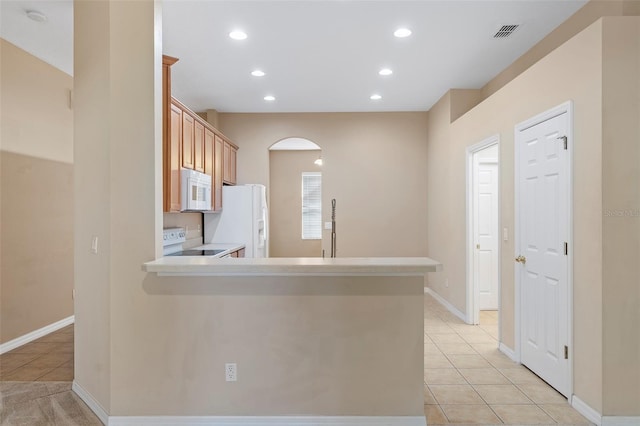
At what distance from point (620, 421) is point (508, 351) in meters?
1.21

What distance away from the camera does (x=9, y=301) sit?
11.8ft

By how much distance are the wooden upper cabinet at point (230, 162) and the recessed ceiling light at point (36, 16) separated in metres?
2.65

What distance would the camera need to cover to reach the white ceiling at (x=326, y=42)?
301 centimetres

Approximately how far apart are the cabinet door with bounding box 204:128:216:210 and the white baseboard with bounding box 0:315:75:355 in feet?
6.76

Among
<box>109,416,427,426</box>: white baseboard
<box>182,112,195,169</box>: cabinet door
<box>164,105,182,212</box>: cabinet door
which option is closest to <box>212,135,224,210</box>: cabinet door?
<box>182,112,195,169</box>: cabinet door

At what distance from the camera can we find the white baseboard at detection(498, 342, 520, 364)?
3.37 meters

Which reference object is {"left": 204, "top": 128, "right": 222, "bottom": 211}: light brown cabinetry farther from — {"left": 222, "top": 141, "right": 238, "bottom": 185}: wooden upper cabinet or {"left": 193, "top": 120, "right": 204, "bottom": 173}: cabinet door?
{"left": 222, "top": 141, "right": 238, "bottom": 185}: wooden upper cabinet

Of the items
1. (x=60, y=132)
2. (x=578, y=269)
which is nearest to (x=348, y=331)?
(x=578, y=269)

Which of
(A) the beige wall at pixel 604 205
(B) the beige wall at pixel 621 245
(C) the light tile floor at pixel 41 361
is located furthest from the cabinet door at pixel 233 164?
(B) the beige wall at pixel 621 245

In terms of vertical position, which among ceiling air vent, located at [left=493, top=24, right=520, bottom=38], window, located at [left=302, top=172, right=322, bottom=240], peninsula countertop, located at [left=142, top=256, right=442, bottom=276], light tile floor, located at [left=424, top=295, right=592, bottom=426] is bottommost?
light tile floor, located at [left=424, top=295, right=592, bottom=426]

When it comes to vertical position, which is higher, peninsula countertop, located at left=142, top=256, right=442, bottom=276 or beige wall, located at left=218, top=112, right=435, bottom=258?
beige wall, located at left=218, top=112, right=435, bottom=258

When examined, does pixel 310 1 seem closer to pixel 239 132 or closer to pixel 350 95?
pixel 350 95

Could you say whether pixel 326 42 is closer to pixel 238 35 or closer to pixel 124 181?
pixel 238 35

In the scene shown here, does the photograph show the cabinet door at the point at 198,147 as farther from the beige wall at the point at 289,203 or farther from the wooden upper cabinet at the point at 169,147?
the beige wall at the point at 289,203
